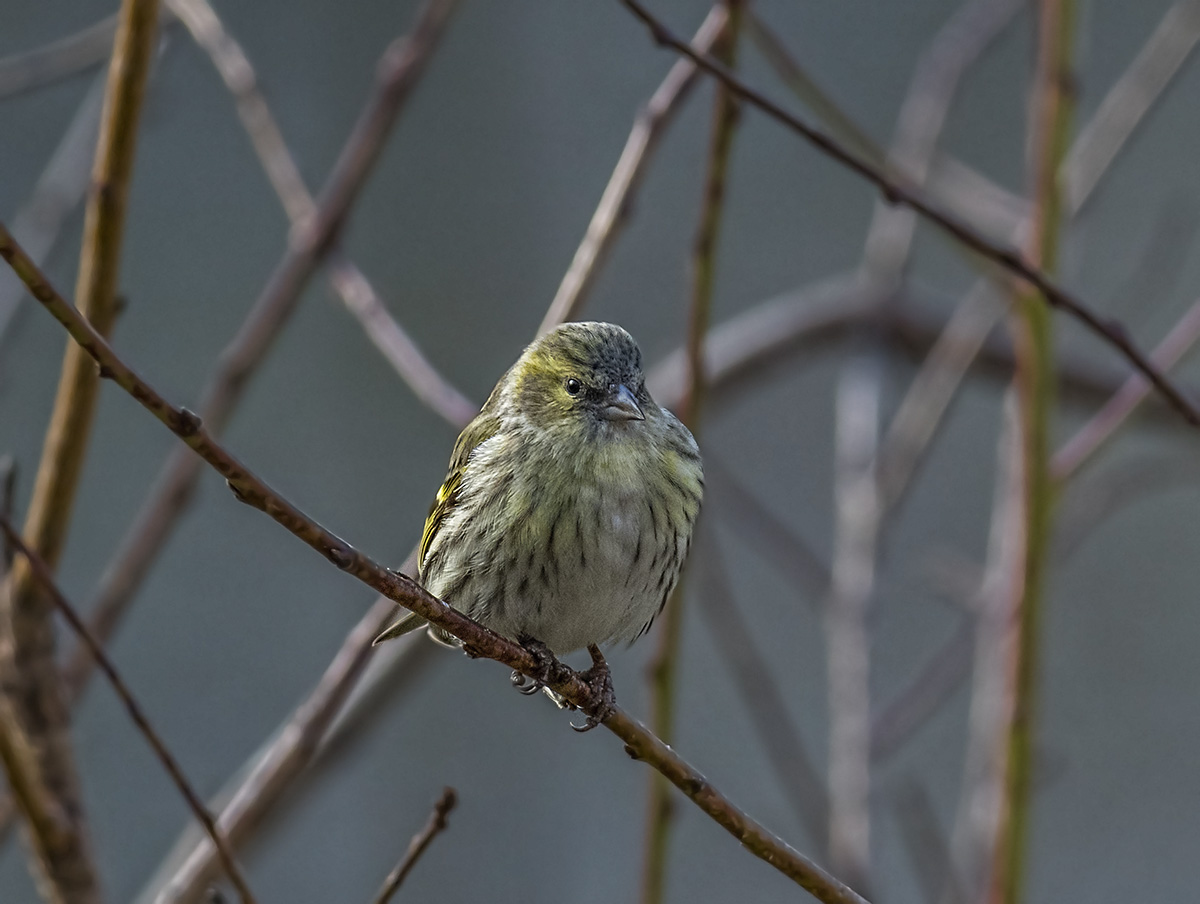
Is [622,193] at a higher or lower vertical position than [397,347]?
higher

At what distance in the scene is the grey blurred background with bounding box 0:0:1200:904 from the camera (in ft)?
20.8

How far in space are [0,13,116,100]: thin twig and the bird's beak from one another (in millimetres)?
1306

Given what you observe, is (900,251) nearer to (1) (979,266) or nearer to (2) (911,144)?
(2) (911,144)

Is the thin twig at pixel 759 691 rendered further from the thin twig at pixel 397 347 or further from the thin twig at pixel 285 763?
the thin twig at pixel 285 763

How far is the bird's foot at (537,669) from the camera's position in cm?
209

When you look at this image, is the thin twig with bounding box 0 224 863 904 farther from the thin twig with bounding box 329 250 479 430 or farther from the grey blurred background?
the grey blurred background

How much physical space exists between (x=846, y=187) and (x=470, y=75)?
6.54 feet

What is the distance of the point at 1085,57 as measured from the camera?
6.55 m

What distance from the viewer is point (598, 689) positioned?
8.29 feet

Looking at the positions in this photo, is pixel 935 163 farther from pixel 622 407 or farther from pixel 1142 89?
pixel 622 407

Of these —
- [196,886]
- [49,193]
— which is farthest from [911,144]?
[196,886]

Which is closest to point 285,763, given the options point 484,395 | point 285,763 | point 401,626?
point 285,763

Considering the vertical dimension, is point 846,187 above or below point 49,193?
above

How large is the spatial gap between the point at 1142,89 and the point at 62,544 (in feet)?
7.59
